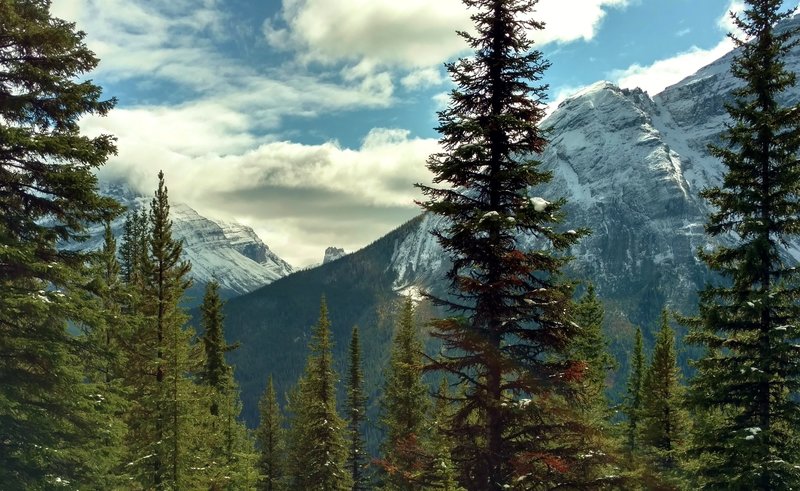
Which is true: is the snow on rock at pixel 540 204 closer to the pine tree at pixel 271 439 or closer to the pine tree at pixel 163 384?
the pine tree at pixel 163 384

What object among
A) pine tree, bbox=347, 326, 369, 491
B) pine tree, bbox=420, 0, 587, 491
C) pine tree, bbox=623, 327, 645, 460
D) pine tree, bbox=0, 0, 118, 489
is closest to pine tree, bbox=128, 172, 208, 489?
pine tree, bbox=0, 0, 118, 489

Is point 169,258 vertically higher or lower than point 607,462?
higher

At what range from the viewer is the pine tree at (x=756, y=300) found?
1593 centimetres

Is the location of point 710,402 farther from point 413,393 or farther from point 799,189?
point 413,393

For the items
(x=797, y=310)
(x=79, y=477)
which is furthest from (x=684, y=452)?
(x=79, y=477)

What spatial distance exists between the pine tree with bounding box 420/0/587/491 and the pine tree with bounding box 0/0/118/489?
8.44 metres

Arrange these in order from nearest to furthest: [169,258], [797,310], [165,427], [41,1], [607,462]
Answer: [607,462] → [41,1] → [797,310] → [165,427] → [169,258]

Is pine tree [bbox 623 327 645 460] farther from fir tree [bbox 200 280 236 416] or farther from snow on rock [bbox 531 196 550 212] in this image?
snow on rock [bbox 531 196 550 212]

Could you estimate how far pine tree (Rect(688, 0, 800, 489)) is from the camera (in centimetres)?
1593

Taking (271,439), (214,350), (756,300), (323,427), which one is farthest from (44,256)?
(271,439)

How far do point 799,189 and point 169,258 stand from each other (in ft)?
71.6

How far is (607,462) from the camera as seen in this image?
39.3 ft

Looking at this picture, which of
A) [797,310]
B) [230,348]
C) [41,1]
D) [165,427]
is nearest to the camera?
[41,1]

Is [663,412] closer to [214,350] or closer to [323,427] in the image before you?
[323,427]
